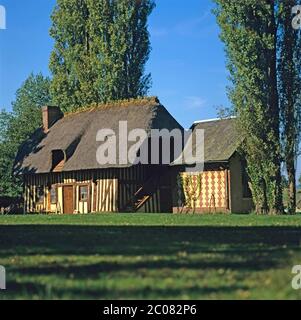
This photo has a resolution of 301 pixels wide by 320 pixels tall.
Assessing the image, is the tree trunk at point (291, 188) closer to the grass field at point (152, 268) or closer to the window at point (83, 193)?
the window at point (83, 193)

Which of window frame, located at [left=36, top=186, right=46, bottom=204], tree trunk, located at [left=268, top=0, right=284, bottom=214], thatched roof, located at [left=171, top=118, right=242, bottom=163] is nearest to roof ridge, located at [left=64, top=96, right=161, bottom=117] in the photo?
thatched roof, located at [left=171, top=118, right=242, bottom=163]

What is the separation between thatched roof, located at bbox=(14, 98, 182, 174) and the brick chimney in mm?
1395

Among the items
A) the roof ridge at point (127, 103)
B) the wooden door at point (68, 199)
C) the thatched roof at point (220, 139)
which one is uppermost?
the roof ridge at point (127, 103)

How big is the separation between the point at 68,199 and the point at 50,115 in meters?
8.84

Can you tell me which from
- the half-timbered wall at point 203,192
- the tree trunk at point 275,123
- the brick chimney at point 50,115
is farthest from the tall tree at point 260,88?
the brick chimney at point 50,115

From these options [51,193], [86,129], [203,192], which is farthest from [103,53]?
[203,192]

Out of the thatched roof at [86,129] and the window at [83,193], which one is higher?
the thatched roof at [86,129]

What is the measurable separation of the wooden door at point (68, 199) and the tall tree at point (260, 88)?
13.4 m

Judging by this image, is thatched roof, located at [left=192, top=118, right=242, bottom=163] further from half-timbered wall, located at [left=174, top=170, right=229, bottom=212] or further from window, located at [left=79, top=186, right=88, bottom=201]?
window, located at [left=79, top=186, right=88, bottom=201]

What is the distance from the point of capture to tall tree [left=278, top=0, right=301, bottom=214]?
91.6 feet

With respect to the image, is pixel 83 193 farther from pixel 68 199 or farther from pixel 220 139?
pixel 220 139

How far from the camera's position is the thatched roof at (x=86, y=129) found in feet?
117
